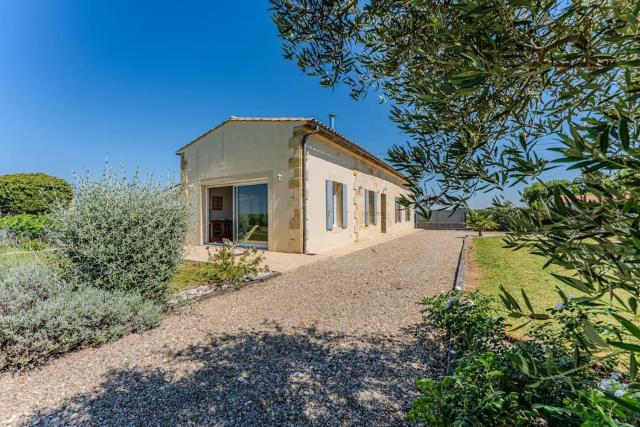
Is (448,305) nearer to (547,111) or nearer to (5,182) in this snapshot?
(547,111)

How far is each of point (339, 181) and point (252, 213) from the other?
3381 millimetres

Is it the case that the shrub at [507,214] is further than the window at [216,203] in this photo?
No

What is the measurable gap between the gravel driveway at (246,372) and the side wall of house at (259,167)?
4.77 meters

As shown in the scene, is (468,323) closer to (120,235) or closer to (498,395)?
(498,395)

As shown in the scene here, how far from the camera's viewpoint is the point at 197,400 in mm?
2037

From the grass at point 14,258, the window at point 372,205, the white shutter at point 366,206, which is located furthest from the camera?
the window at point 372,205

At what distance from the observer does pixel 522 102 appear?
5.01 ft

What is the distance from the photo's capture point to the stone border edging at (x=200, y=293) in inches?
156

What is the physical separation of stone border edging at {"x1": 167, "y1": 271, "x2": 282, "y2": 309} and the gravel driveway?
234 millimetres

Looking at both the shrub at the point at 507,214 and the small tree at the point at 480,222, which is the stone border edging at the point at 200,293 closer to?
the small tree at the point at 480,222

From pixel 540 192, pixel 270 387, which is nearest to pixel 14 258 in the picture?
pixel 270 387

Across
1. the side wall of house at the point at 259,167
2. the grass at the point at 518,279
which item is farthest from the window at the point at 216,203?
the grass at the point at 518,279

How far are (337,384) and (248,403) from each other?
2.23ft

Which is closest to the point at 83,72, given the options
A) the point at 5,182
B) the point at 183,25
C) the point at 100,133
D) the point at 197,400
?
the point at 100,133
